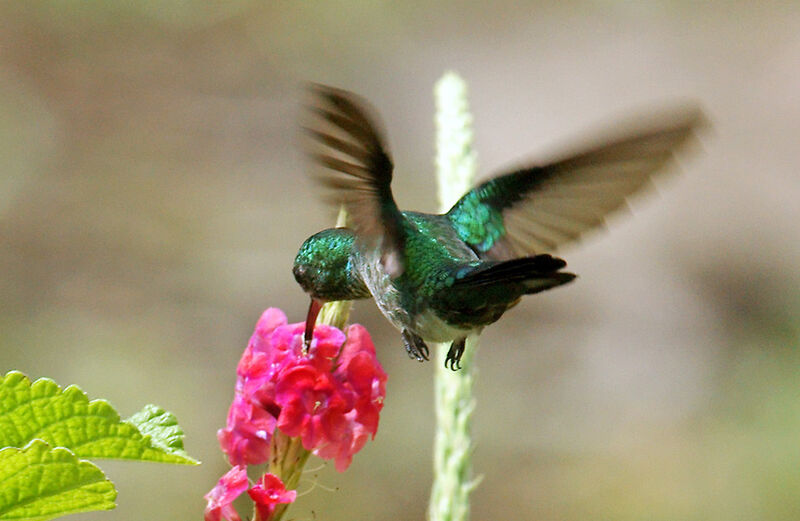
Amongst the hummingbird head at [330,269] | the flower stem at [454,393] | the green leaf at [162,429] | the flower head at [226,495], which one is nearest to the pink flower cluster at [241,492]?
the flower head at [226,495]

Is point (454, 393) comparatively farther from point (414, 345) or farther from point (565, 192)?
point (565, 192)

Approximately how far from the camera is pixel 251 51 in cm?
633

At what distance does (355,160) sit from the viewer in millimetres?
1372

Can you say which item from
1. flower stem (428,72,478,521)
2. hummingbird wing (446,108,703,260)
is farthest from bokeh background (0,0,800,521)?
hummingbird wing (446,108,703,260)

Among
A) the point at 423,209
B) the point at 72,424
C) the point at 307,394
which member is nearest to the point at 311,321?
the point at 307,394

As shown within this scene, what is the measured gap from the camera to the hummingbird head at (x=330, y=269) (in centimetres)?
159

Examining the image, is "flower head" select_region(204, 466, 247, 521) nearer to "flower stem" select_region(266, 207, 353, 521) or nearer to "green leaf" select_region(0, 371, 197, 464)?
"flower stem" select_region(266, 207, 353, 521)

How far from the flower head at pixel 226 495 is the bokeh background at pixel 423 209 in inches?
89.3

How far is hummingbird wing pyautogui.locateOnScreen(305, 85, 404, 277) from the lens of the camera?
1.26 m

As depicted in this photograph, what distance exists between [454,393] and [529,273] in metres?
0.54

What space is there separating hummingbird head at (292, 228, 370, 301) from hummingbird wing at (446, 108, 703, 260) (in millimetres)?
315

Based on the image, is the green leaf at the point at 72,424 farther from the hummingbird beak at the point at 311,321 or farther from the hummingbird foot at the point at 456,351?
the hummingbird foot at the point at 456,351

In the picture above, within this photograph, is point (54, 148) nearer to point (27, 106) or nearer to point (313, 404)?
point (27, 106)

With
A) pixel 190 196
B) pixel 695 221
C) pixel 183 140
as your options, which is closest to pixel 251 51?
pixel 183 140
